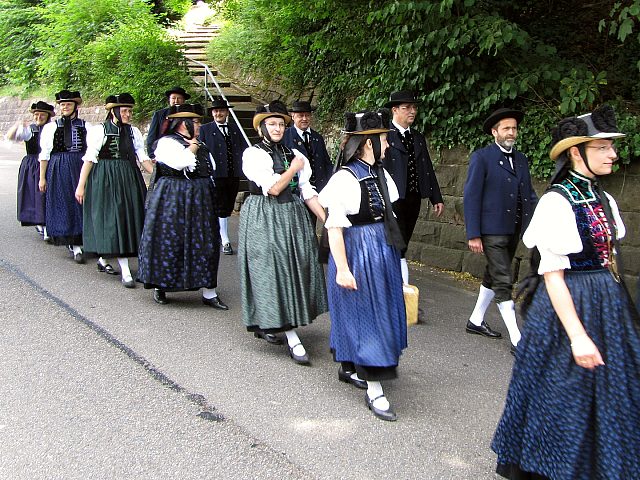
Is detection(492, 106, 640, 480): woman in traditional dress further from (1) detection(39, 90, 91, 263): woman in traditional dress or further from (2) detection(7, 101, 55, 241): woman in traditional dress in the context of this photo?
(2) detection(7, 101, 55, 241): woman in traditional dress

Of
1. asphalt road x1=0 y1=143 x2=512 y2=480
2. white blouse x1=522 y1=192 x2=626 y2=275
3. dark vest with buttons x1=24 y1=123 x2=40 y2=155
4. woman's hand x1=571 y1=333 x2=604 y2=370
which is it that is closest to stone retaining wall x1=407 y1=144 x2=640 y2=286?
asphalt road x1=0 y1=143 x2=512 y2=480

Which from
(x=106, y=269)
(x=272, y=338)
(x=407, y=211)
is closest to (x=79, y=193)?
(x=106, y=269)

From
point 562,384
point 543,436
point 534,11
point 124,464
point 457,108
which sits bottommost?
point 124,464

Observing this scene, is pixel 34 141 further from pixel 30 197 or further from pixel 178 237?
pixel 178 237

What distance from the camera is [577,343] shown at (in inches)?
115

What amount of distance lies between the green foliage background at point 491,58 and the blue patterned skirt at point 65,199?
3.53 m

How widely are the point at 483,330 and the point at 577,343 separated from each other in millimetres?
3146

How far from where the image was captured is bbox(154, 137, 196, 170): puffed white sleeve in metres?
6.30

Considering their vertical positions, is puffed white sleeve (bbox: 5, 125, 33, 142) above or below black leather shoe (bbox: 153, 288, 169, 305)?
above

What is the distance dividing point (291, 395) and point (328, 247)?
1.00 m

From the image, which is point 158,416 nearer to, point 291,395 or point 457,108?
point 291,395

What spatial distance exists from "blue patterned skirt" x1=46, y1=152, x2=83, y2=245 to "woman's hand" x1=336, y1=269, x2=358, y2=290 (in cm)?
521

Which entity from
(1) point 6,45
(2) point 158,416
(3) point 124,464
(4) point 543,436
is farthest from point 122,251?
(1) point 6,45

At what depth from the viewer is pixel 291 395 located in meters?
4.65
